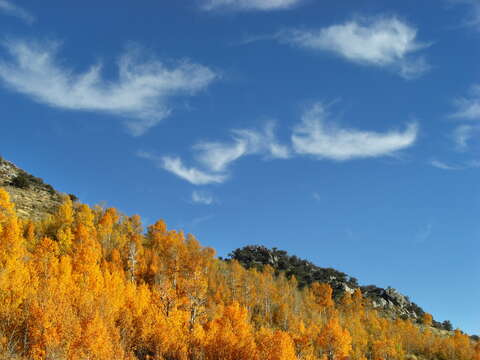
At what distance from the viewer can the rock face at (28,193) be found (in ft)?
427

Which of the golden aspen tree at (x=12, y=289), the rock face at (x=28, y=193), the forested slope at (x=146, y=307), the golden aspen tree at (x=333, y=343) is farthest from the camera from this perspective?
the rock face at (x=28, y=193)

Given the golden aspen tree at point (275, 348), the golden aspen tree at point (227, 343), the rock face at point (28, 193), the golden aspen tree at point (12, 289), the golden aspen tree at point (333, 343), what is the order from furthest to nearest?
the rock face at point (28, 193), the golden aspen tree at point (333, 343), the golden aspen tree at point (275, 348), the golden aspen tree at point (227, 343), the golden aspen tree at point (12, 289)

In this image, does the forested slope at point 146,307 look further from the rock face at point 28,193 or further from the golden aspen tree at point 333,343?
the rock face at point 28,193

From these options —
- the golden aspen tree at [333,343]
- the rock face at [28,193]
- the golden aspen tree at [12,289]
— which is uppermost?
the rock face at [28,193]

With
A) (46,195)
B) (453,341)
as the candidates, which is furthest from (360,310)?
(46,195)

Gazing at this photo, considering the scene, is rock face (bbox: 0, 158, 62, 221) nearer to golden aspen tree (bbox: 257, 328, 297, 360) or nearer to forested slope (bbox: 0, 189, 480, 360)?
forested slope (bbox: 0, 189, 480, 360)

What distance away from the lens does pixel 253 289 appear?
5551 inches

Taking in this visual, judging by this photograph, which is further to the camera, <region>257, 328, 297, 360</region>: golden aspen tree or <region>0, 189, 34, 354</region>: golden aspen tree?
<region>257, 328, 297, 360</region>: golden aspen tree

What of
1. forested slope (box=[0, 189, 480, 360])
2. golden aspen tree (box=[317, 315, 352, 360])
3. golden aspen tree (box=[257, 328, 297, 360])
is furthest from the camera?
golden aspen tree (box=[317, 315, 352, 360])

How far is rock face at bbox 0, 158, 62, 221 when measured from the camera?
5122 inches

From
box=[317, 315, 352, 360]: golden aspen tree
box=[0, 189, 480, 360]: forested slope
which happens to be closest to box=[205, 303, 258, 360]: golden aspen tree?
box=[0, 189, 480, 360]: forested slope

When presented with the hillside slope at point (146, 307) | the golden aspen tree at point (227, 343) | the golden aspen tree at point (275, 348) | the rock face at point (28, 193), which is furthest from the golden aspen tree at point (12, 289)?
the golden aspen tree at point (275, 348)

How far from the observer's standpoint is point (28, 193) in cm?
15350

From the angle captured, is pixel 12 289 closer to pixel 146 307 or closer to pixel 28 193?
pixel 146 307
